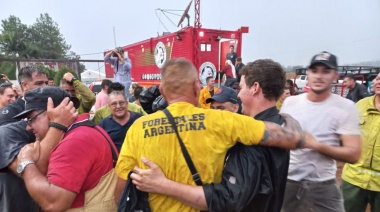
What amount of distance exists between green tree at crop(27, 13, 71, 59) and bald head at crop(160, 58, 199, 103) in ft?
206

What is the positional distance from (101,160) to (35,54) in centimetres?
5853

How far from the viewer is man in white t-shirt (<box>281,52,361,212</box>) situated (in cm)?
216

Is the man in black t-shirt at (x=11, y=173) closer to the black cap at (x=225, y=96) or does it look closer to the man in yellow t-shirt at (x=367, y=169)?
the black cap at (x=225, y=96)

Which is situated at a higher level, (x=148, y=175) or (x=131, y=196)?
(x=148, y=175)

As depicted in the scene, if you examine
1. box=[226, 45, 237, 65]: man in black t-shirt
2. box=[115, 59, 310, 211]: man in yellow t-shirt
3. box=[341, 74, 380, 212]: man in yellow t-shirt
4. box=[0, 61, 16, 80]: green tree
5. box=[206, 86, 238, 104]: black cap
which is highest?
box=[226, 45, 237, 65]: man in black t-shirt

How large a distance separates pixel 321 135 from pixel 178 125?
1.34m

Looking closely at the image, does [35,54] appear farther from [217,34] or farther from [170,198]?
[170,198]

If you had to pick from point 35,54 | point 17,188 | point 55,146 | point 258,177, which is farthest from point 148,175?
point 35,54

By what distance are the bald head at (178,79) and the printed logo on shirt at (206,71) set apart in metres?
7.14

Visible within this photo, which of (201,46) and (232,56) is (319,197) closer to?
(232,56)

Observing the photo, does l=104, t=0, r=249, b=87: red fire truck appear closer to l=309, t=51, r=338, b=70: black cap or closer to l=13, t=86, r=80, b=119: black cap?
l=309, t=51, r=338, b=70: black cap

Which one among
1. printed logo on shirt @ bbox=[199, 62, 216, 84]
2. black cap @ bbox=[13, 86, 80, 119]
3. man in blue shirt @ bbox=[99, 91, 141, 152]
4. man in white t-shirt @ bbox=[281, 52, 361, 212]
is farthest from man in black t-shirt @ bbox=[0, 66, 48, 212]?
printed logo on shirt @ bbox=[199, 62, 216, 84]

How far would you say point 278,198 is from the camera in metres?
1.66

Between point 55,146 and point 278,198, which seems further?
point 55,146
